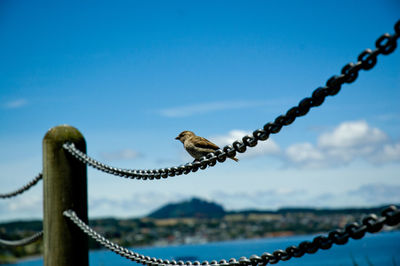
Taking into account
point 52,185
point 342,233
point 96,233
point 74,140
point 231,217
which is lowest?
point 342,233

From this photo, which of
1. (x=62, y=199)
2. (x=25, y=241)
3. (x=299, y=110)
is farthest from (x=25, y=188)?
(x=299, y=110)

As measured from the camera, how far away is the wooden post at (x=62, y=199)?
3.75 m

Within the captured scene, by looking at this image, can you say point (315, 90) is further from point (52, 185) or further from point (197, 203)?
point (197, 203)

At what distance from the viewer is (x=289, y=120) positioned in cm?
182

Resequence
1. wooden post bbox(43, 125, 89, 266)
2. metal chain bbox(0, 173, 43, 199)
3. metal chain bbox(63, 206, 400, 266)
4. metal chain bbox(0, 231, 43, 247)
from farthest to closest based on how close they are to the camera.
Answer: metal chain bbox(0, 231, 43, 247)
metal chain bbox(0, 173, 43, 199)
wooden post bbox(43, 125, 89, 266)
metal chain bbox(63, 206, 400, 266)

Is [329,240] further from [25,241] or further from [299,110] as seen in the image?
[25,241]

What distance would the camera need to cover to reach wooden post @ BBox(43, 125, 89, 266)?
147 inches

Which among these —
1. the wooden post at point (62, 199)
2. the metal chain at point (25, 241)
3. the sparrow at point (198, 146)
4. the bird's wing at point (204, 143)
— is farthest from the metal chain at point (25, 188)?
the bird's wing at point (204, 143)

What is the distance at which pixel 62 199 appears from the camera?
3.79 m

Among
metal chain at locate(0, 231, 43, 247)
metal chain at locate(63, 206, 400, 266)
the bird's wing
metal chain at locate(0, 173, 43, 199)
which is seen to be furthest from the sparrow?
metal chain at locate(0, 231, 43, 247)

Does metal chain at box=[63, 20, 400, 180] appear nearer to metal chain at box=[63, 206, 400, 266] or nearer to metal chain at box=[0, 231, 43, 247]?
metal chain at box=[63, 206, 400, 266]

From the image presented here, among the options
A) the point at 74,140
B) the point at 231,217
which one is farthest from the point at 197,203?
the point at 74,140

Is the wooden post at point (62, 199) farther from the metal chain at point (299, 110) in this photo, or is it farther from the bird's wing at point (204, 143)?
the metal chain at point (299, 110)

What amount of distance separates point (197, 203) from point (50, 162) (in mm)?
107916
